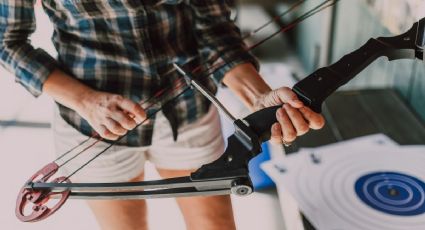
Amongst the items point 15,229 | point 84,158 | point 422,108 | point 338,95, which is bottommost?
point 15,229

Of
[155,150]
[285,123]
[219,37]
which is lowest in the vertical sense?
[285,123]

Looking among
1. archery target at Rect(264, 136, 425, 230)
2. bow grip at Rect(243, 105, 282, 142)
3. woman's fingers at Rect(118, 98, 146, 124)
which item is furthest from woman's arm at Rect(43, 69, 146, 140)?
archery target at Rect(264, 136, 425, 230)

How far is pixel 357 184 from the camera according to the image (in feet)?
2.34

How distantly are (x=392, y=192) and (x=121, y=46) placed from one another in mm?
450

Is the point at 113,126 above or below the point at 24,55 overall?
below

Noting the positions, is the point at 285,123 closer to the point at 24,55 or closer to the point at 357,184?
the point at 357,184

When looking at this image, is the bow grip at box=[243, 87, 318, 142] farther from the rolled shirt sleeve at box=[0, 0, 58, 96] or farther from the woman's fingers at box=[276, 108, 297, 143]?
the rolled shirt sleeve at box=[0, 0, 58, 96]

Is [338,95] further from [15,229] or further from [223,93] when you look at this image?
[15,229]

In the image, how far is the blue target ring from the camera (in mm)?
646

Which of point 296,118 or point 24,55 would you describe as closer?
point 296,118

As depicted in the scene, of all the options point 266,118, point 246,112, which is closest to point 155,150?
point 246,112

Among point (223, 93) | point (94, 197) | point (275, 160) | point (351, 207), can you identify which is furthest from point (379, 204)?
point (94, 197)

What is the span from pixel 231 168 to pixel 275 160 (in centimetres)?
35

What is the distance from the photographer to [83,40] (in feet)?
2.12
